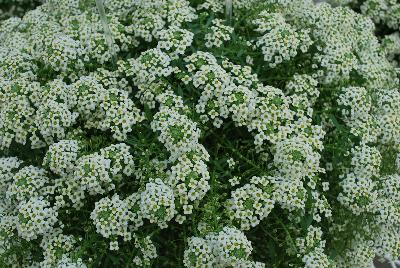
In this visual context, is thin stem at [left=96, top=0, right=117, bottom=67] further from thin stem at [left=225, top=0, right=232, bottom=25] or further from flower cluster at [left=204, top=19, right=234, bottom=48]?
thin stem at [left=225, top=0, right=232, bottom=25]

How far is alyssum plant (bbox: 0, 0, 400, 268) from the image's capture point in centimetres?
211

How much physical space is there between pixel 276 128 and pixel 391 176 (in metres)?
0.67

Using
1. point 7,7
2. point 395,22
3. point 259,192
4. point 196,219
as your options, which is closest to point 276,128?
point 259,192

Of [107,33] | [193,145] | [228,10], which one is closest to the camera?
[193,145]

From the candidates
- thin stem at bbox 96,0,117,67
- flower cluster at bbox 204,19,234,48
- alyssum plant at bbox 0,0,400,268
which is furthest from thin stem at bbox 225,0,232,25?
thin stem at bbox 96,0,117,67

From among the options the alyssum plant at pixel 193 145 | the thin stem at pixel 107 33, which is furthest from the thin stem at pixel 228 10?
the thin stem at pixel 107 33

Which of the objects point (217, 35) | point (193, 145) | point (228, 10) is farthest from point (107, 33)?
point (193, 145)

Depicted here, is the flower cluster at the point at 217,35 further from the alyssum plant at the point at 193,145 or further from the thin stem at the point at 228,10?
the thin stem at the point at 228,10

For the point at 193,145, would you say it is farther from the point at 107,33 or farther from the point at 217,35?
the point at 107,33

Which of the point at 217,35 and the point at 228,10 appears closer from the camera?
the point at 217,35

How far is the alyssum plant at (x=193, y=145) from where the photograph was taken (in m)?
2.11

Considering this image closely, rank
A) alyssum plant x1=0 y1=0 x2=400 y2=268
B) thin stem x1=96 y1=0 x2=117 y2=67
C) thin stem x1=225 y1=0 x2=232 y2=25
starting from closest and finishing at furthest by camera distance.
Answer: alyssum plant x1=0 y1=0 x2=400 y2=268, thin stem x1=96 y1=0 x2=117 y2=67, thin stem x1=225 y1=0 x2=232 y2=25

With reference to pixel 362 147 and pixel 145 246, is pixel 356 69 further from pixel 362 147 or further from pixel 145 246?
pixel 145 246

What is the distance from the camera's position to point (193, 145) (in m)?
2.14
